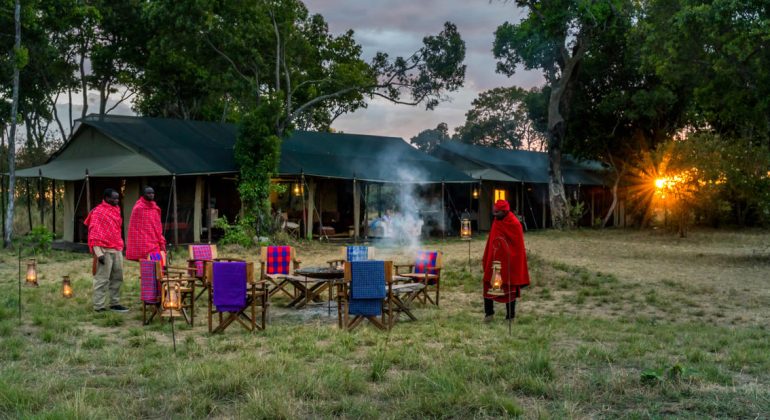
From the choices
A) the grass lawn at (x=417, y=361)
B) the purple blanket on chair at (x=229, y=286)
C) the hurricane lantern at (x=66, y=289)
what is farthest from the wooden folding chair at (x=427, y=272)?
the hurricane lantern at (x=66, y=289)

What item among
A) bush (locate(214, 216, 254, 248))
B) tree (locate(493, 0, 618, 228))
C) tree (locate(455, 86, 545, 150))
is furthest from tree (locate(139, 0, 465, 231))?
tree (locate(455, 86, 545, 150))

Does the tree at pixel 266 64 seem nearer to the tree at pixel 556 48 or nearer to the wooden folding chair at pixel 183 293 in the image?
the tree at pixel 556 48

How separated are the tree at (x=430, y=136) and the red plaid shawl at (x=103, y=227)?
4696cm

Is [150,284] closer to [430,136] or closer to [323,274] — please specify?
[323,274]

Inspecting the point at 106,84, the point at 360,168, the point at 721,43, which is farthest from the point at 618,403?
the point at 106,84

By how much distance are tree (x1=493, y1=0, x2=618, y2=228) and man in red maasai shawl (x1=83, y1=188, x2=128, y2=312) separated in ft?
53.4

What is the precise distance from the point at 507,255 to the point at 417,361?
7.53ft

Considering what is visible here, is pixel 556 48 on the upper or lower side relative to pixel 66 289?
upper

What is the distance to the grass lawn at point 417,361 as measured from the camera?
12.5 ft

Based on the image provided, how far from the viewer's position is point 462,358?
16.0 ft

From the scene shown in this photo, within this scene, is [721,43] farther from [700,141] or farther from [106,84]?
[106,84]

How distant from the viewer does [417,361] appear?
4887 mm

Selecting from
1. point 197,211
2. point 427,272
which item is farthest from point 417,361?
point 197,211

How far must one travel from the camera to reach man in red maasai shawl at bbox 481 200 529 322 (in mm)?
6875
